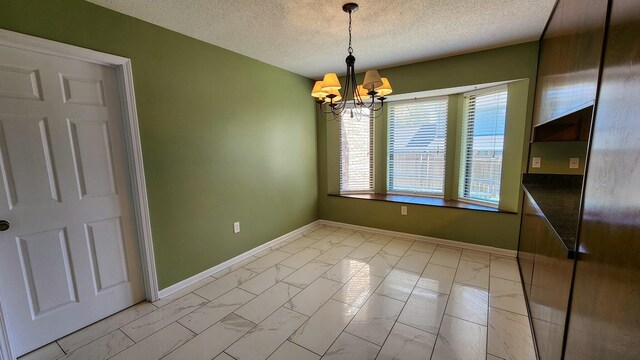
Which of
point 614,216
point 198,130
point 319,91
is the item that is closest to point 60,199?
point 198,130

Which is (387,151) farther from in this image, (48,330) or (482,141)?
(48,330)

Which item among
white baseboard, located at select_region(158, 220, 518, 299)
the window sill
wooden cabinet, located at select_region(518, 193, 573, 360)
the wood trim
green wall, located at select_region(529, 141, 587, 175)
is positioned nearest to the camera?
wooden cabinet, located at select_region(518, 193, 573, 360)

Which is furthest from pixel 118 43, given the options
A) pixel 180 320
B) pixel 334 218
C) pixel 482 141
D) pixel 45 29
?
pixel 482 141

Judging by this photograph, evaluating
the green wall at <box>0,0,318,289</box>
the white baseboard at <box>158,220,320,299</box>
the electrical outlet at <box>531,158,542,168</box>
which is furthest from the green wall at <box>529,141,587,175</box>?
the white baseboard at <box>158,220,320,299</box>

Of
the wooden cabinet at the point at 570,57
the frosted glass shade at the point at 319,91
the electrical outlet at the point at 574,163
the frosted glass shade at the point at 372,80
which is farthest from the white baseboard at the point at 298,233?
the frosted glass shade at the point at 372,80

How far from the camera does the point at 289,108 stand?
374cm

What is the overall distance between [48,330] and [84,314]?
200 mm

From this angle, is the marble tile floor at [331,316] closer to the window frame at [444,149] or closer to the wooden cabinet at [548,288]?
the wooden cabinet at [548,288]

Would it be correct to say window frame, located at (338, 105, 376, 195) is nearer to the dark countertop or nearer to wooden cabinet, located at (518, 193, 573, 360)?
the dark countertop

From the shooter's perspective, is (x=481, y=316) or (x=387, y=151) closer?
(x=481, y=316)

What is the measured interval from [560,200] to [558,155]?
1015 mm

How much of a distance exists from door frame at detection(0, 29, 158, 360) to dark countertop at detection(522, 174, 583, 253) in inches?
114

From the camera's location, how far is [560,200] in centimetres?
187

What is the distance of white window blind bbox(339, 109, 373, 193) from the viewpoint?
425 cm
